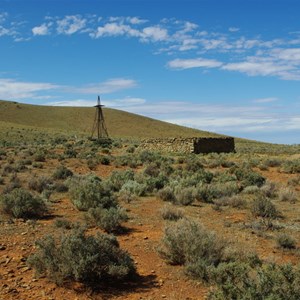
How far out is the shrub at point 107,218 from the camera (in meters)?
10.1

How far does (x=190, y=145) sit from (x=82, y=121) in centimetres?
7906

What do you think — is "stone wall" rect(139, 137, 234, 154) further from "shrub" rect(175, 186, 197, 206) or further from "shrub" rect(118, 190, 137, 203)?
"shrub" rect(175, 186, 197, 206)

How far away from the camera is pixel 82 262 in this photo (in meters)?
6.67

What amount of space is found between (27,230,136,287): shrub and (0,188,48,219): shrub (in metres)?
3.82

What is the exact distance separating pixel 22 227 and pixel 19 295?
150 inches

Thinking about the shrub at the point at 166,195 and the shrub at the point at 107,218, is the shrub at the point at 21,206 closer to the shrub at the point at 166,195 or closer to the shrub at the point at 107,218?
the shrub at the point at 107,218

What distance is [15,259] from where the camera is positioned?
775cm

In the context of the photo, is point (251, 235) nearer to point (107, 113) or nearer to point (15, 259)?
point (15, 259)

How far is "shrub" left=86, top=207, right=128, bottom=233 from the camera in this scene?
1007 centimetres

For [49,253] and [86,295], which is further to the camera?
[49,253]

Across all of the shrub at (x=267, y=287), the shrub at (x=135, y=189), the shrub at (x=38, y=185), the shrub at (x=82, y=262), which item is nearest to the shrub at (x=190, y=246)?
the shrub at (x=82, y=262)

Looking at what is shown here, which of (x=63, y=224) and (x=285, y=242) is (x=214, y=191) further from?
(x=63, y=224)

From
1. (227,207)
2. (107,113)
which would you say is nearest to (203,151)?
(227,207)

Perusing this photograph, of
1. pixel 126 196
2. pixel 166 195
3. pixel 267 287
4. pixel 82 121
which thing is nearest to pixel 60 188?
pixel 126 196
